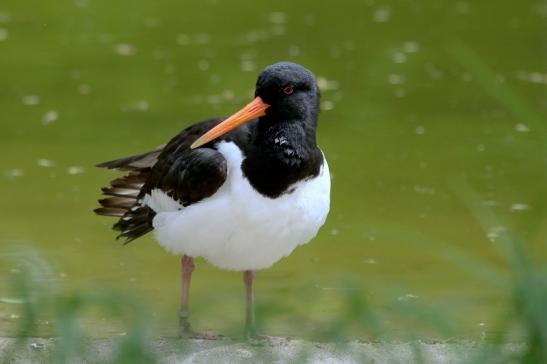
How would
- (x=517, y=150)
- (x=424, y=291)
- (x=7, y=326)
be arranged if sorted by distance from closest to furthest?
(x=517, y=150)
(x=7, y=326)
(x=424, y=291)

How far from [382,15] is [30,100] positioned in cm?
444

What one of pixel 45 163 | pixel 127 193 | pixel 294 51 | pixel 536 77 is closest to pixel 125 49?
pixel 294 51

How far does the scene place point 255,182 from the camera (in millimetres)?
6164

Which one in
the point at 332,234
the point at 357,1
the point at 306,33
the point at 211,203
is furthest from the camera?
the point at 357,1

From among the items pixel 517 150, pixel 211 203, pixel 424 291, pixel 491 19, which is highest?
pixel 517 150

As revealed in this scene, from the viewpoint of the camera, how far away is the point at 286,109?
20.7 feet

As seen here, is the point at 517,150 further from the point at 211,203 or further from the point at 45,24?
the point at 45,24

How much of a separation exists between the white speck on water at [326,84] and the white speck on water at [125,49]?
194 cm

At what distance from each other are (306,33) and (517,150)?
34.3 ft

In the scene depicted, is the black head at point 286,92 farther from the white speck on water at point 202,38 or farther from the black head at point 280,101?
the white speck on water at point 202,38

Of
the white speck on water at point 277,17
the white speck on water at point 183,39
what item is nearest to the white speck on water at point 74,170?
the white speck on water at point 183,39

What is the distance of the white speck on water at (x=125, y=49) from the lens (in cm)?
1272

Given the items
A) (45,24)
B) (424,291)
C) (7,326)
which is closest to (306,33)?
(45,24)

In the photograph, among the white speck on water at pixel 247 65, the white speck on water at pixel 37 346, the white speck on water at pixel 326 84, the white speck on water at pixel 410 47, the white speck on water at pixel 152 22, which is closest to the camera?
the white speck on water at pixel 37 346
